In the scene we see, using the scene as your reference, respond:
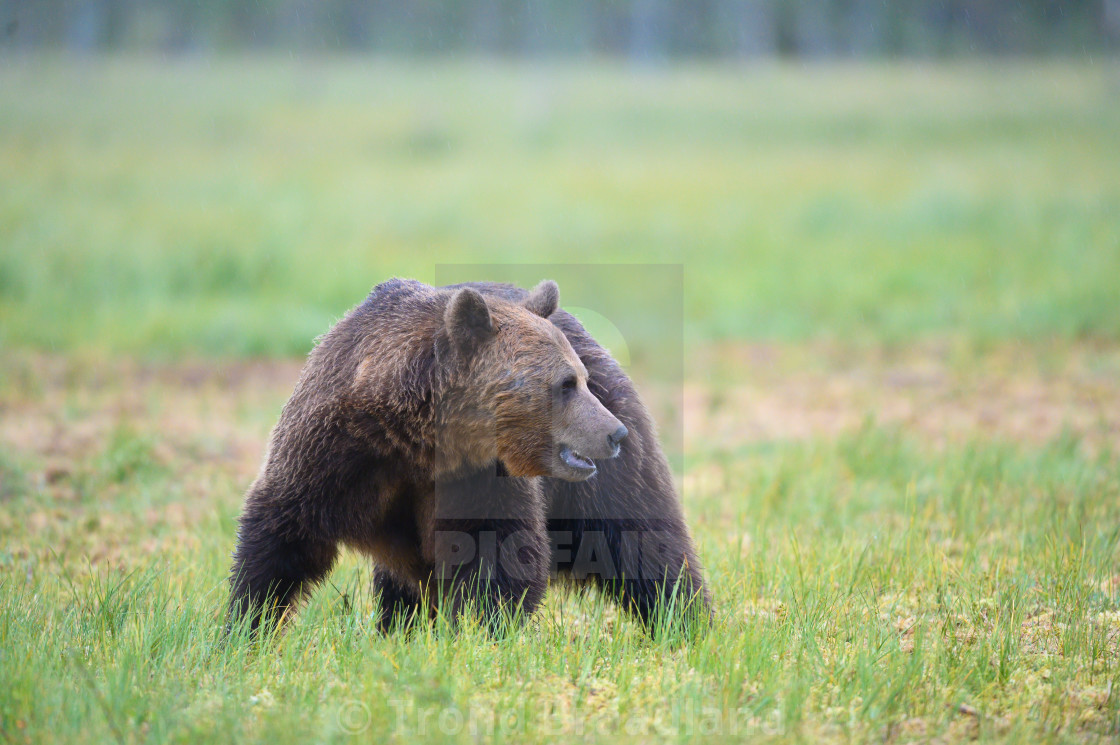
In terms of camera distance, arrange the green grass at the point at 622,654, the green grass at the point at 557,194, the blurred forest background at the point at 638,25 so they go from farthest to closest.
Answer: the blurred forest background at the point at 638,25, the green grass at the point at 557,194, the green grass at the point at 622,654

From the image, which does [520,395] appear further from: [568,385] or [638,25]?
[638,25]

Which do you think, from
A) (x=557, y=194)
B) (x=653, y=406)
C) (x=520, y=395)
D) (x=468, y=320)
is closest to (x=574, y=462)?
(x=520, y=395)

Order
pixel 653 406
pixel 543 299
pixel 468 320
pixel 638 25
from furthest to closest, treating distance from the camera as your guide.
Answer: pixel 638 25 → pixel 653 406 → pixel 543 299 → pixel 468 320

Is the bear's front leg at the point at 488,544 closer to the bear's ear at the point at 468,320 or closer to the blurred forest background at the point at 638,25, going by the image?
the bear's ear at the point at 468,320

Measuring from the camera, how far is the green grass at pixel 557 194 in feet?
49.9

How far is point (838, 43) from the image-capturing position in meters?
63.3

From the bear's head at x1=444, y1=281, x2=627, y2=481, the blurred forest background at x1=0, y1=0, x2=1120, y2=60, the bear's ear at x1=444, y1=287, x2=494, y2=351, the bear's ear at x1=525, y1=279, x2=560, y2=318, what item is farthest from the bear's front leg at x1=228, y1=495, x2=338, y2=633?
the blurred forest background at x1=0, y1=0, x2=1120, y2=60

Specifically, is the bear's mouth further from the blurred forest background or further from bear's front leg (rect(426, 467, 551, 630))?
the blurred forest background

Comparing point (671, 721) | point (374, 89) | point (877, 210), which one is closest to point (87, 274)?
point (671, 721)

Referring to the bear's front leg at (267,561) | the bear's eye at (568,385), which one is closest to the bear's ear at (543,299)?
the bear's eye at (568,385)

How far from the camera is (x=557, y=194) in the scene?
25312mm

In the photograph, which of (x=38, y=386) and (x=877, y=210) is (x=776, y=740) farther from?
(x=877, y=210)

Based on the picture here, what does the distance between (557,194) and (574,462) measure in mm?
21445

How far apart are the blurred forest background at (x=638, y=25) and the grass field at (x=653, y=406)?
84.2 ft
